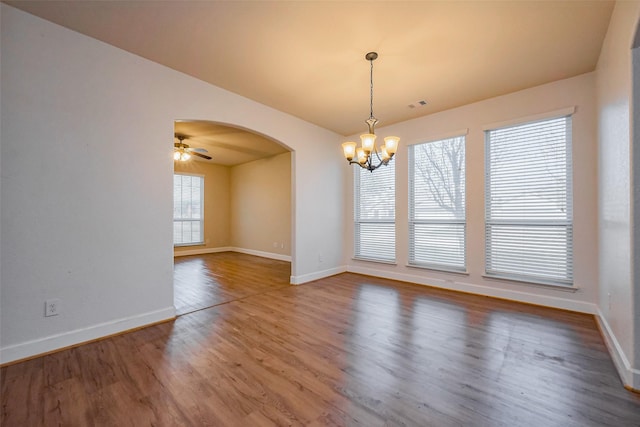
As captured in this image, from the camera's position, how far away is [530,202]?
11.7ft

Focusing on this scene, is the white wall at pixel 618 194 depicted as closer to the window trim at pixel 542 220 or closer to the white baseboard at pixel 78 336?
the window trim at pixel 542 220

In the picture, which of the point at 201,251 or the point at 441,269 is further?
the point at 201,251

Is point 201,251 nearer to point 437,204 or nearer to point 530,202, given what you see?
point 437,204

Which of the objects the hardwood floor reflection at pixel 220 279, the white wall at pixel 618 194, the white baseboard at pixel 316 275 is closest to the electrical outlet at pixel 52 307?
the hardwood floor reflection at pixel 220 279

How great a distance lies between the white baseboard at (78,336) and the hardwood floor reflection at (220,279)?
1.17 ft

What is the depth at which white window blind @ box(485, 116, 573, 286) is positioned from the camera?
3.34 metres

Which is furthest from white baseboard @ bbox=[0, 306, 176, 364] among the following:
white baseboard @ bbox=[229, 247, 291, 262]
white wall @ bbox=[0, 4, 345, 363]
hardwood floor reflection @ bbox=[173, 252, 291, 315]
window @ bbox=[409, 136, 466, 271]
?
white baseboard @ bbox=[229, 247, 291, 262]

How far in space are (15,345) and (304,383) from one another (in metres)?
2.40

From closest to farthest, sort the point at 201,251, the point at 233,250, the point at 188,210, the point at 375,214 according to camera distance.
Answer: the point at 375,214 → the point at 188,210 → the point at 201,251 → the point at 233,250

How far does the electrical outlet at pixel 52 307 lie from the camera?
2297mm

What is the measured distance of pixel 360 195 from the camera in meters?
5.46

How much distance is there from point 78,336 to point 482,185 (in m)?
5.15

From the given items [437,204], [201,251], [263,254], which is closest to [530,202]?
[437,204]

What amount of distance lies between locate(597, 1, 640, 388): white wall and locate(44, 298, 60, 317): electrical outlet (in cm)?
449
